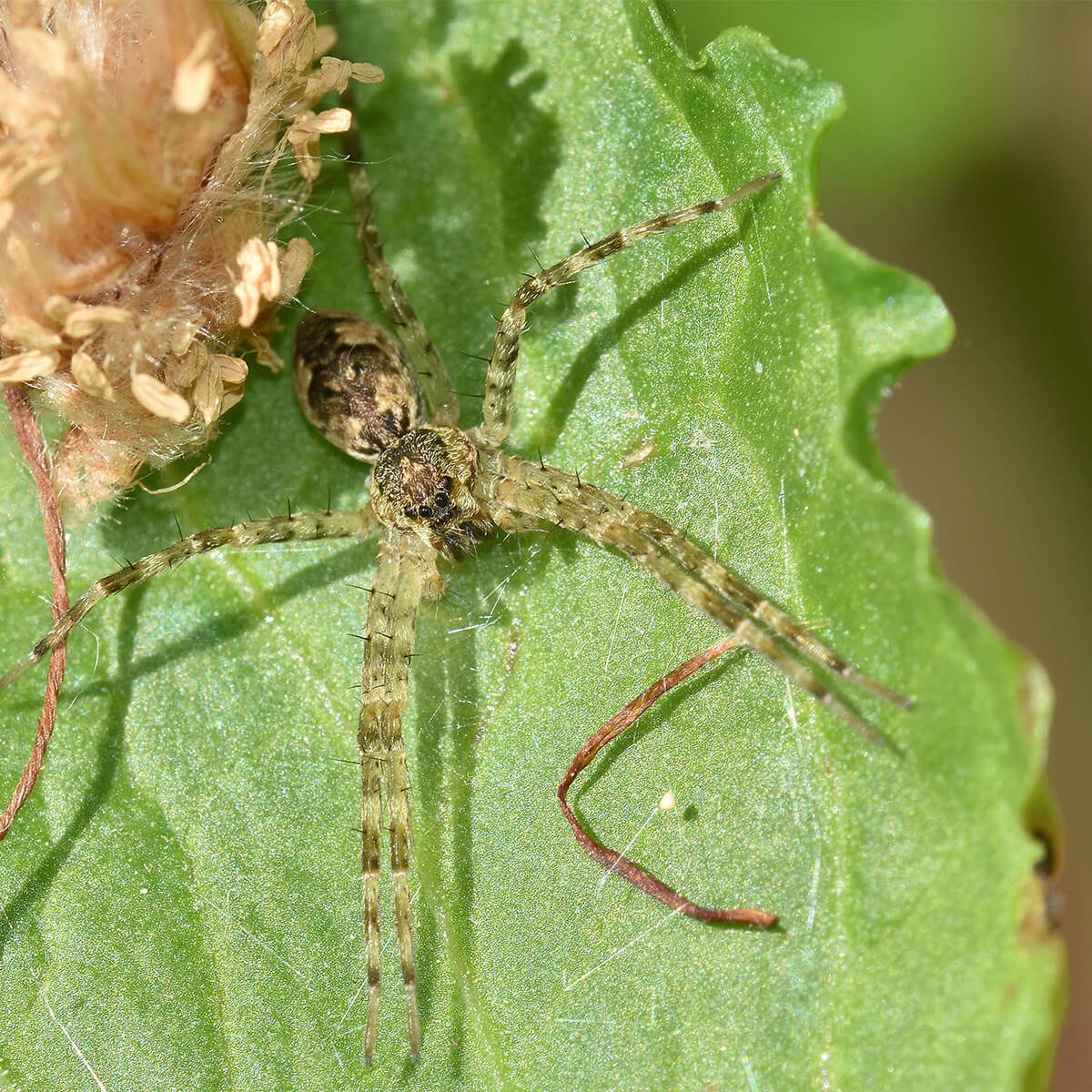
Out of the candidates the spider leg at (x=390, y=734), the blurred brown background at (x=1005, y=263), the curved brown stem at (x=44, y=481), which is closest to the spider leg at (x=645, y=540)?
the spider leg at (x=390, y=734)

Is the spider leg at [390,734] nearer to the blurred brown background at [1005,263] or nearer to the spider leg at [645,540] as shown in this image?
the spider leg at [645,540]

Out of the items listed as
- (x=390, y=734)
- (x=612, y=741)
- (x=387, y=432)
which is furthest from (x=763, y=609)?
(x=387, y=432)

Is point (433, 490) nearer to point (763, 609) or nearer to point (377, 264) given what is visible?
point (377, 264)

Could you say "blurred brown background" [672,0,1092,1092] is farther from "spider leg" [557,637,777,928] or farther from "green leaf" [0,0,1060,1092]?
"spider leg" [557,637,777,928]

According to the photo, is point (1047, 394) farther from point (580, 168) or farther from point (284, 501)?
point (284, 501)

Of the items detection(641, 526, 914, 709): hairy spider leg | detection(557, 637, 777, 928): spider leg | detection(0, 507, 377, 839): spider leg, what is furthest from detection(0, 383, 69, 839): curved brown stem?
detection(641, 526, 914, 709): hairy spider leg
